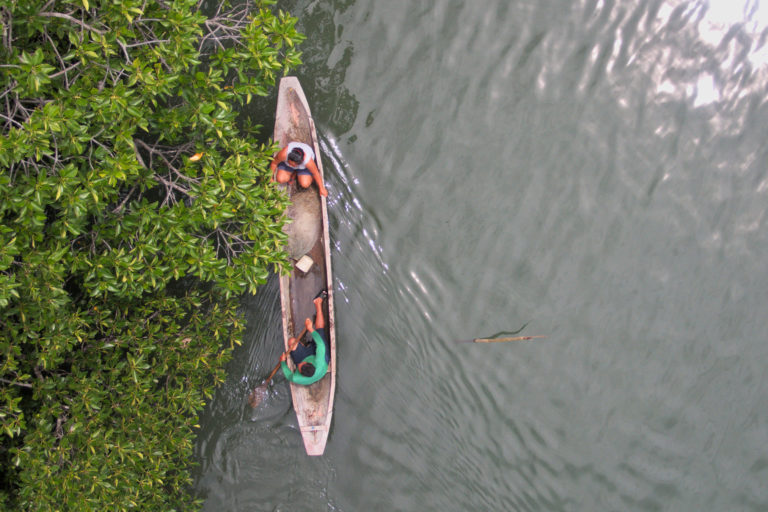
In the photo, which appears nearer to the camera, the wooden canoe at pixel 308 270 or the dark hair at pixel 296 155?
the dark hair at pixel 296 155

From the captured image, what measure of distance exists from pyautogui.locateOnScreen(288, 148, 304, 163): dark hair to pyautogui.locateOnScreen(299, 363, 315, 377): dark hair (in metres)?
2.39

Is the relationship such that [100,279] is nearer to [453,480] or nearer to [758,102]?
[453,480]

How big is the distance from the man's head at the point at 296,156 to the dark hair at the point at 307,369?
2.37 metres

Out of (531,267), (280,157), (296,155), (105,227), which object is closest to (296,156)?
(296,155)

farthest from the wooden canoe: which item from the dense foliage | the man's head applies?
the dense foliage

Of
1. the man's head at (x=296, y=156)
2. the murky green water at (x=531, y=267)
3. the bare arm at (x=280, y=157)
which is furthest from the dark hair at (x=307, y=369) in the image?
the man's head at (x=296, y=156)

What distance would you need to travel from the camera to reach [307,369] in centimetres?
625

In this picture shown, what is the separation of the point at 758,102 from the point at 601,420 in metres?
4.31

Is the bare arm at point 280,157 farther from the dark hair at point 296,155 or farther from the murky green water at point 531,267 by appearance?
the murky green water at point 531,267

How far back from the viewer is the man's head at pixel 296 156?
6.32 metres

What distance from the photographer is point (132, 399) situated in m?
5.19

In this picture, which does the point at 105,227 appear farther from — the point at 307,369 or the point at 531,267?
the point at 531,267

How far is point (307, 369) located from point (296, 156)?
2.48 metres

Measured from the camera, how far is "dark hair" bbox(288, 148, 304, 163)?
632cm
